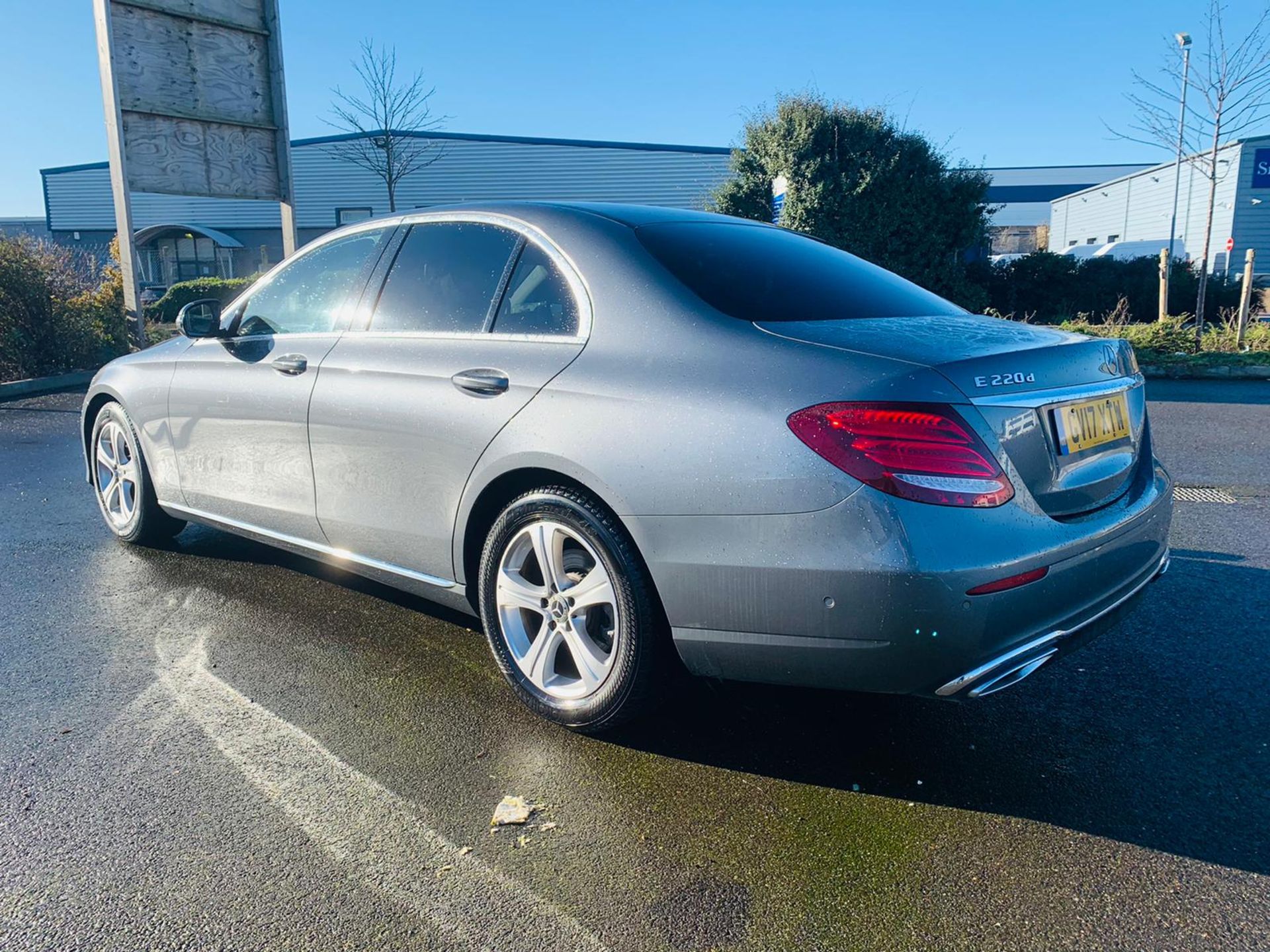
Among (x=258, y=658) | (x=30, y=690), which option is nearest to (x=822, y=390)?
(x=258, y=658)

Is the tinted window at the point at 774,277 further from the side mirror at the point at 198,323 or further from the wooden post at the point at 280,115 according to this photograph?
the wooden post at the point at 280,115

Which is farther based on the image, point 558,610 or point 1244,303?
point 1244,303

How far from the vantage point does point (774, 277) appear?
118 inches

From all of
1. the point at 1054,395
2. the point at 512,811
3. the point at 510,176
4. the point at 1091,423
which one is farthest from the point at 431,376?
the point at 510,176

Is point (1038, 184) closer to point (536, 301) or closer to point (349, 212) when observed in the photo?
point (349, 212)

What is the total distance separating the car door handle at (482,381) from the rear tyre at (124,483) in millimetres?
2409

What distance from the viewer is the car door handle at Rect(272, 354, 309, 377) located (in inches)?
144

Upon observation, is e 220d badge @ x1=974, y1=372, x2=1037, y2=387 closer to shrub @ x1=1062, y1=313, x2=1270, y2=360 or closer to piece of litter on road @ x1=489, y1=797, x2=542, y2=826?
piece of litter on road @ x1=489, y1=797, x2=542, y2=826

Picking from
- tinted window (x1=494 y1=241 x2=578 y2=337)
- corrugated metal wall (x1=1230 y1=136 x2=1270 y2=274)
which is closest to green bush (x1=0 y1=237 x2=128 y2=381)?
tinted window (x1=494 y1=241 x2=578 y2=337)

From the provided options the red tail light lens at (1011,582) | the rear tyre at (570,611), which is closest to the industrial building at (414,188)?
the rear tyre at (570,611)

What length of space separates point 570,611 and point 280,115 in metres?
12.1

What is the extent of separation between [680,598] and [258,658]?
5.89ft

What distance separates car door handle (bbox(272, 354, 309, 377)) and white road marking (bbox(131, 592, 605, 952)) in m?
1.15

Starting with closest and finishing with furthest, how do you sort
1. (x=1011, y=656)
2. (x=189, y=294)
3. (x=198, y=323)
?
(x=1011, y=656), (x=198, y=323), (x=189, y=294)
